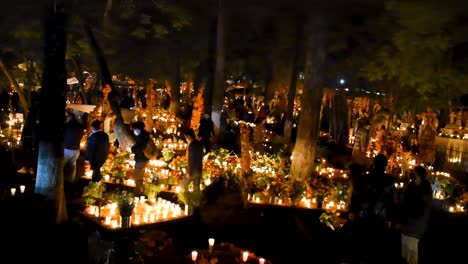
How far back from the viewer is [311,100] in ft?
46.6

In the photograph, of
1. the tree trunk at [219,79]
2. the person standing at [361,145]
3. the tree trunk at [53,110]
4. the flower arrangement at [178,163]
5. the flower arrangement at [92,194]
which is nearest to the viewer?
the tree trunk at [53,110]

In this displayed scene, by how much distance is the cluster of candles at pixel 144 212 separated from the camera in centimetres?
979

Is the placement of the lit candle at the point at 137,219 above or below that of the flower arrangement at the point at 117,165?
below

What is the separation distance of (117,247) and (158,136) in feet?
38.2

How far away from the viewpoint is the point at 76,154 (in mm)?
11539

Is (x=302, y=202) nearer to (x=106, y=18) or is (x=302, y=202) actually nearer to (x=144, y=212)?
(x=144, y=212)

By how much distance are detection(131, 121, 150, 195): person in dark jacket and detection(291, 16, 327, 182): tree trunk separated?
4.64 m

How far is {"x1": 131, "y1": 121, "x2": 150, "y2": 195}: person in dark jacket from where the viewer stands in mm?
11211

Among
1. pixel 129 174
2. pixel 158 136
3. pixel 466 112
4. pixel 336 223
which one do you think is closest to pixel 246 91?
pixel 466 112

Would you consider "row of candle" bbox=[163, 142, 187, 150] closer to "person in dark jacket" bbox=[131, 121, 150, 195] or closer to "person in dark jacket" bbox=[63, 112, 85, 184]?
"person in dark jacket" bbox=[131, 121, 150, 195]

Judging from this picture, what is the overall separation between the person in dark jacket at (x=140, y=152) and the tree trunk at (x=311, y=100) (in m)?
4.64

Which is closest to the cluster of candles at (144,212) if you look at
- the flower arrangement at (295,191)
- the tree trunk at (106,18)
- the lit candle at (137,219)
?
the lit candle at (137,219)

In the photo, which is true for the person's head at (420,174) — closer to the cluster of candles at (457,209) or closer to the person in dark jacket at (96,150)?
the cluster of candles at (457,209)

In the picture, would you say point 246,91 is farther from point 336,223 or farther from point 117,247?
point 117,247
